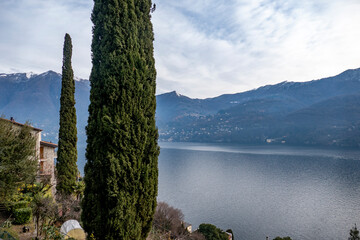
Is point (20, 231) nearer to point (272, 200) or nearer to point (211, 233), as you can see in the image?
point (211, 233)

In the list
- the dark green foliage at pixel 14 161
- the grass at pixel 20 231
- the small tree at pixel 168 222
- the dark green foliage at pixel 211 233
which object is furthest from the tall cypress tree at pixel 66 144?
the dark green foliage at pixel 211 233

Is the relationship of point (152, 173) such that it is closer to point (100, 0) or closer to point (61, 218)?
point (100, 0)

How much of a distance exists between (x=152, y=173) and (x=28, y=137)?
10.1m

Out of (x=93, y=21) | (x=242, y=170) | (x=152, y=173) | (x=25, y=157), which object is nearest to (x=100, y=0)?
(x=93, y=21)

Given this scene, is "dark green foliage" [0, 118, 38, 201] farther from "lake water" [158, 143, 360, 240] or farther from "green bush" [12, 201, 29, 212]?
"lake water" [158, 143, 360, 240]

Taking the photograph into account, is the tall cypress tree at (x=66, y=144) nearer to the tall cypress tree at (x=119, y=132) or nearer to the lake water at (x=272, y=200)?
the tall cypress tree at (x=119, y=132)

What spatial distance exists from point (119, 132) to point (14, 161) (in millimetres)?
9326

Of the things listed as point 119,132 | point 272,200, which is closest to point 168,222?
point 119,132

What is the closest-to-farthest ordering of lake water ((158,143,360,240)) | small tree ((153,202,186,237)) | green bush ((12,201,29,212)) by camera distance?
green bush ((12,201,29,212)) → small tree ((153,202,186,237)) → lake water ((158,143,360,240))

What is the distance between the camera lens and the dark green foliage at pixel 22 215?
33.9 ft

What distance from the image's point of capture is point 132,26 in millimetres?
5738

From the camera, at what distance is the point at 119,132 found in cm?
516

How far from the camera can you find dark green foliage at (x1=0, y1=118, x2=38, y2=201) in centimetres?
1040

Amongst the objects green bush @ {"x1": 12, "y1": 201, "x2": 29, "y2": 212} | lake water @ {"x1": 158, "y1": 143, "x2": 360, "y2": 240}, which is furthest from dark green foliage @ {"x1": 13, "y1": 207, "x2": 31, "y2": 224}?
lake water @ {"x1": 158, "y1": 143, "x2": 360, "y2": 240}
